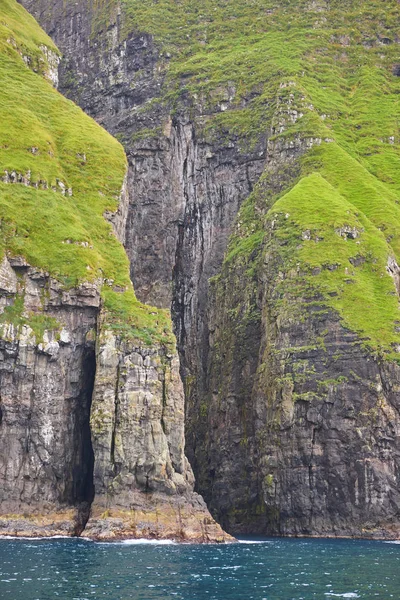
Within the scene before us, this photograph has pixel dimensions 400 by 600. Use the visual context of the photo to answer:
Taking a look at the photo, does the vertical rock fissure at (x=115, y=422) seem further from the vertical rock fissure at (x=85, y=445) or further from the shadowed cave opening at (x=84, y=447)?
the vertical rock fissure at (x=85, y=445)

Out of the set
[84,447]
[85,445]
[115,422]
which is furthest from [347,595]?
[85,445]

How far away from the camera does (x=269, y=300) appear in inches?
5763

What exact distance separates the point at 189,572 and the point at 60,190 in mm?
77593

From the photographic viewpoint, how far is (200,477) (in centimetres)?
15338

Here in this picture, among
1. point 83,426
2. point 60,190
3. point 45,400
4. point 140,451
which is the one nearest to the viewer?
point 140,451

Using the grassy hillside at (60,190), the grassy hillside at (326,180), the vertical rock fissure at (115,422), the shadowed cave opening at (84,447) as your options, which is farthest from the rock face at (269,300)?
the grassy hillside at (60,190)

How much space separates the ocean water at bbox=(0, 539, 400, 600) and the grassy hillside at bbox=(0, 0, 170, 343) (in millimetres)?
35129

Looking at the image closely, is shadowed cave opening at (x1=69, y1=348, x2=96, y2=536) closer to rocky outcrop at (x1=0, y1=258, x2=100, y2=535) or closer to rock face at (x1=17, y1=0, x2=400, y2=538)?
rocky outcrop at (x1=0, y1=258, x2=100, y2=535)

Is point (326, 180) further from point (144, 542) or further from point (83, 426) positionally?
point (144, 542)

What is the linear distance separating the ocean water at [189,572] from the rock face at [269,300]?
54.2 ft

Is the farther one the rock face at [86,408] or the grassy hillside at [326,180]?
the grassy hillside at [326,180]

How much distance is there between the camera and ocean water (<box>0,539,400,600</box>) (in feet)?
204

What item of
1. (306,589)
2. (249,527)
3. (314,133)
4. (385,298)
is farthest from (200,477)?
(306,589)

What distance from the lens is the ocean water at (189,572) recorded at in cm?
6216
